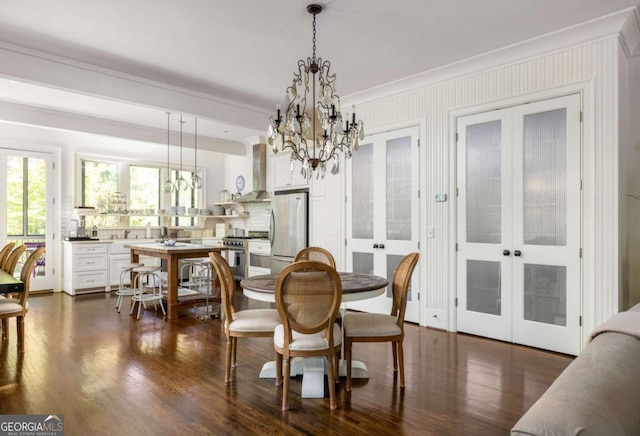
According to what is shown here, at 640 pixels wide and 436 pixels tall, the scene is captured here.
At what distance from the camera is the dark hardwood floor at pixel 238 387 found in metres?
2.30

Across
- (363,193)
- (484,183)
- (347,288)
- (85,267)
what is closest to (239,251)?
(85,267)

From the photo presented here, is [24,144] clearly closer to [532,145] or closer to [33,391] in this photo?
[33,391]

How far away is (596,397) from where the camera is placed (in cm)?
104

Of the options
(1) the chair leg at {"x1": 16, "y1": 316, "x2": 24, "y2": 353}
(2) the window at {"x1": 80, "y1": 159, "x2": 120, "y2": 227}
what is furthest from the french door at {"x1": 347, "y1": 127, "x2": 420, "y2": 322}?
(2) the window at {"x1": 80, "y1": 159, "x2": 120, "y2": 227}

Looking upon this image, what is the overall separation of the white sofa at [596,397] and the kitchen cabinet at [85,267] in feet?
23.2

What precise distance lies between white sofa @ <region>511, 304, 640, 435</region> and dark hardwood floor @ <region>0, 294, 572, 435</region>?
3.64ft

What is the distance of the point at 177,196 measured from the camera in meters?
8.37

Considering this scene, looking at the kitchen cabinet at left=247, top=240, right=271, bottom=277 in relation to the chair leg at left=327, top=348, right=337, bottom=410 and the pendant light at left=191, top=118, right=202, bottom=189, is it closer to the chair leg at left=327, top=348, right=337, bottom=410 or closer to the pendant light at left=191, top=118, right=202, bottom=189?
the pendant light at left=191, top=118, right=202, bottom=189

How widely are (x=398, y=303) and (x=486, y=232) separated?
1.62 meters

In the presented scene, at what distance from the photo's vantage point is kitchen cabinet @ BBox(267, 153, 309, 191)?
6556mm

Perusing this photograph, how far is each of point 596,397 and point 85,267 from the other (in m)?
7.21

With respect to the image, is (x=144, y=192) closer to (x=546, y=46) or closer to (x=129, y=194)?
(x=129, y=194)

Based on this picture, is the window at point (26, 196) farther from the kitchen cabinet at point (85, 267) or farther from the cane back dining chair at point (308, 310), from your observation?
the cane back dining chair at point (308, 310)

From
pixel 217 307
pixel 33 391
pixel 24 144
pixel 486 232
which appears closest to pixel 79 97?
pixel 24 144
